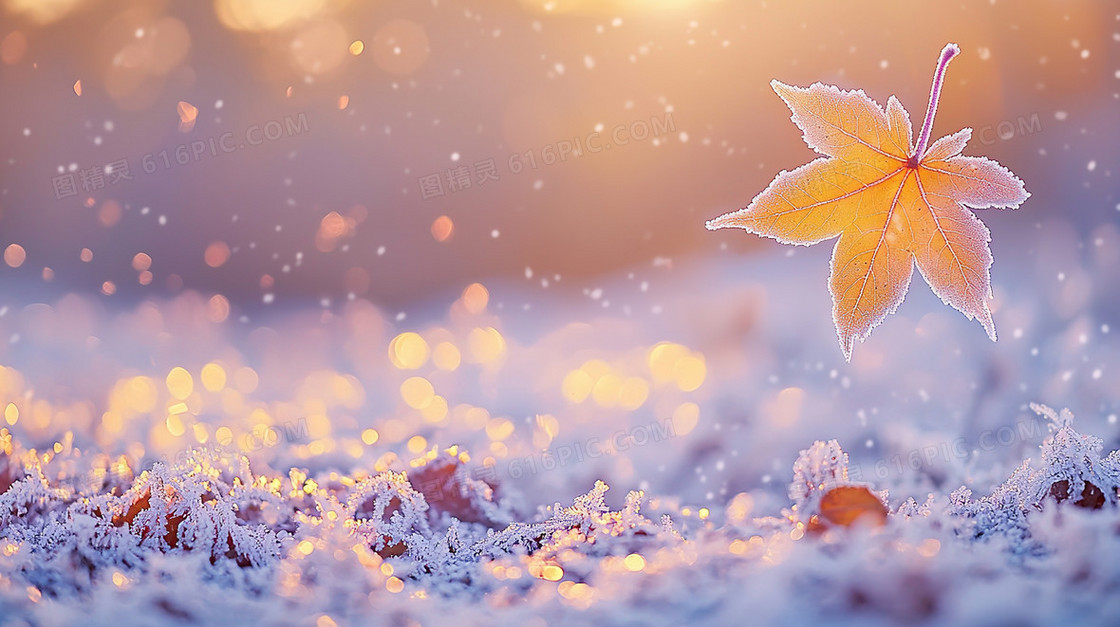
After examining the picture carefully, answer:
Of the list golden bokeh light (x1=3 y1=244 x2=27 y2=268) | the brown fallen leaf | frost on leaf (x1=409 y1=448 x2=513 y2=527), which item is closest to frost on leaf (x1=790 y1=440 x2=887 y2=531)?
the brown fallen leaf

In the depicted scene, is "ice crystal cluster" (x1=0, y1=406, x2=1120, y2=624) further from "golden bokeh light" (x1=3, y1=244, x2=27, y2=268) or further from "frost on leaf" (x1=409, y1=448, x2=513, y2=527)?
"golden bokeh light" (x1=3, y1=244, x2=27, y2=268)

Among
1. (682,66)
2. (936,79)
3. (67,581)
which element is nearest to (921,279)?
(936,79)

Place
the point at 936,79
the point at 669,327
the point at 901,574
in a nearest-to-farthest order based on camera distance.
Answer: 1. the point at 901,574
2. the point at 936,79
3. the point at 669,327

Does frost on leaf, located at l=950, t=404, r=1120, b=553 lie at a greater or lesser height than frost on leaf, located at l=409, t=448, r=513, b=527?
lesser

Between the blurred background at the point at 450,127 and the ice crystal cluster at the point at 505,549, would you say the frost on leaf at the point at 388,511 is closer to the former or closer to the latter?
the ice crystal cluster at the point at 505,549

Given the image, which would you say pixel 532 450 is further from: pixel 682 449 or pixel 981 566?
pixel 981 566

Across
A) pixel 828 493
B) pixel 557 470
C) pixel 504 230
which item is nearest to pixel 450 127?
pixel 504 230
